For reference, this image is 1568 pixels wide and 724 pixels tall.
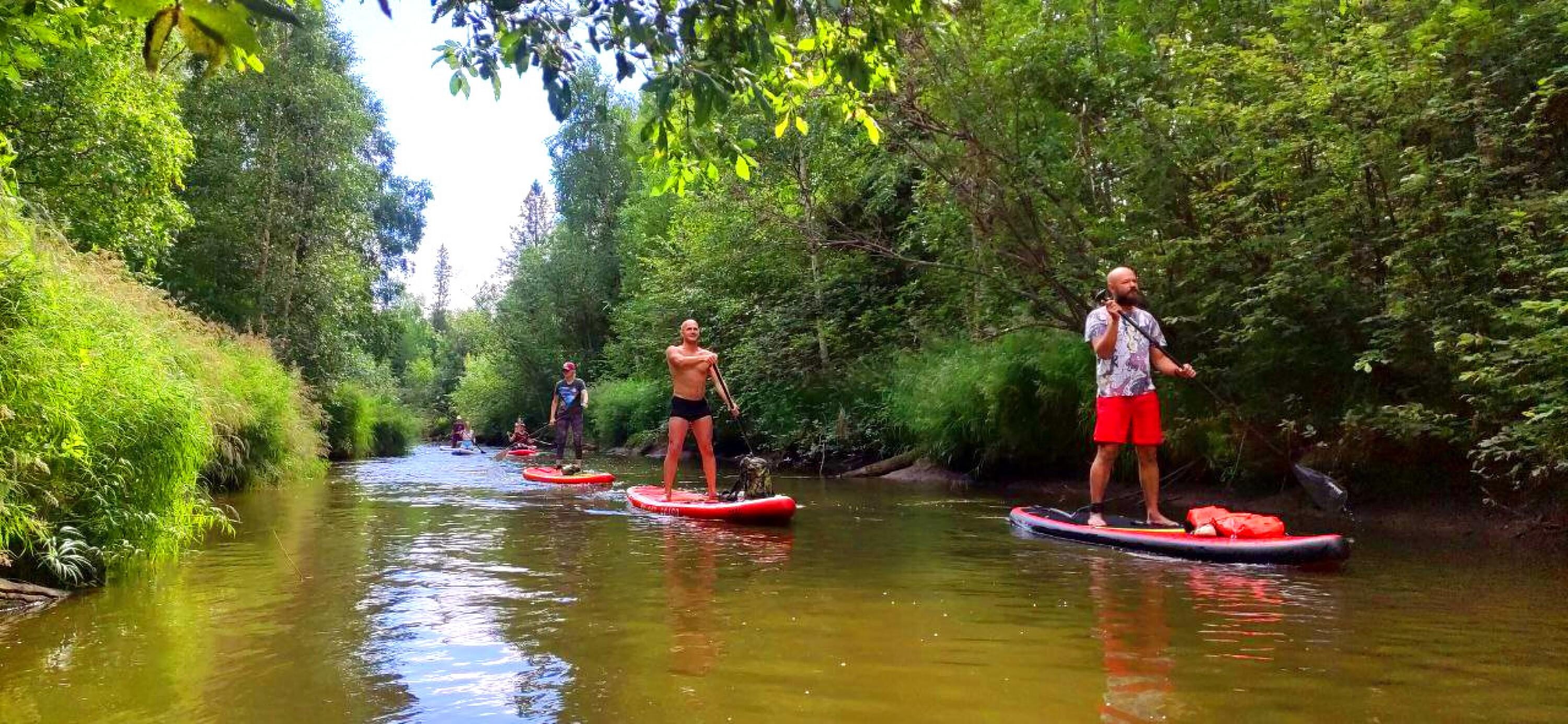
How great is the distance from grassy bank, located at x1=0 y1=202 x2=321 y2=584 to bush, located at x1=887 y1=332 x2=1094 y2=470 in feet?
27.1

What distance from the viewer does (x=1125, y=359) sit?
6828mm

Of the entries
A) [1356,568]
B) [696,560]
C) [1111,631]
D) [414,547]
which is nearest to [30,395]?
[414,547]

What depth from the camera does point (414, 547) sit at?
646 cm

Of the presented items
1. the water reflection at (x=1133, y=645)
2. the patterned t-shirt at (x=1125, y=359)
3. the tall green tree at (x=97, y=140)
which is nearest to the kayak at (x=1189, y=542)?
the water reflection at (x=1133, y=645)

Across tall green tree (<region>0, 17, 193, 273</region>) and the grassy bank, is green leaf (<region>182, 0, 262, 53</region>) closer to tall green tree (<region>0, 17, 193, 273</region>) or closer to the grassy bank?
the grassy bank

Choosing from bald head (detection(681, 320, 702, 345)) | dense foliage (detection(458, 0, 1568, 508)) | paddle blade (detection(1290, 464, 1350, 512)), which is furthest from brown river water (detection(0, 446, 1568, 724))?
bald head (detection(681, 320, 702, 345))

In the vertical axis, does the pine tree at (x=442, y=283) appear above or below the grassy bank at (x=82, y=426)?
above

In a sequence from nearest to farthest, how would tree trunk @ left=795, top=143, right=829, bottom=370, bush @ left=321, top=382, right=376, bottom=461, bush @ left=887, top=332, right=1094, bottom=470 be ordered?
bush @ left=887, top=332, right=1094, bottom=470 < tree trunk @ left=795, top=143, right=829, bottom=370 < bush @ left=321, top=382, right=376, bottom=461

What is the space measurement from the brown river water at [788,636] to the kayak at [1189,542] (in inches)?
3.8

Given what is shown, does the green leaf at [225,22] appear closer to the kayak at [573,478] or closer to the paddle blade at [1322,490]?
the paddle blade at [1322,490]

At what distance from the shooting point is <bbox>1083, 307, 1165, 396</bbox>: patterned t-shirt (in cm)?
680

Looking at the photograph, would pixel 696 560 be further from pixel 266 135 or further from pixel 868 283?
pixel 266 135

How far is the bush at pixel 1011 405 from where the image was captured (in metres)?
11.0

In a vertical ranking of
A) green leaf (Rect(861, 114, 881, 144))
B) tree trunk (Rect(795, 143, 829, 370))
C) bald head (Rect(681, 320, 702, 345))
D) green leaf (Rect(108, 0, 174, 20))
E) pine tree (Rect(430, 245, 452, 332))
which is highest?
pine tree (Rect(430, 245, 452, 332))
